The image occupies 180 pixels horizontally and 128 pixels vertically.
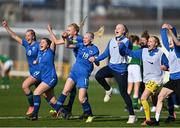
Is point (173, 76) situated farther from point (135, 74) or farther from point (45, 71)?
point (135, 74)

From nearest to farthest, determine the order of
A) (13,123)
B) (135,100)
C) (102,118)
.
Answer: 1. (13,123)
2. (102,118)
3. (135,100)

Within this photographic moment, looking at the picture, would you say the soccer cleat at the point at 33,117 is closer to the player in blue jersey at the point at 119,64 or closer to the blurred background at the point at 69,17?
the player in blue jersey at the point at 119,64

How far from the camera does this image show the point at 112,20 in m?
94.5

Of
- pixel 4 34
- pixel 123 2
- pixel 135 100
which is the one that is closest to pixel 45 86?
pixel 135 100

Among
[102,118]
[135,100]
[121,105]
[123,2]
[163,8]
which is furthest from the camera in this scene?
[163,8]

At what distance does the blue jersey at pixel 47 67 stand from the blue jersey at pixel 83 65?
0.55 meters

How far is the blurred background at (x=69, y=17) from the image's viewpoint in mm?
53031

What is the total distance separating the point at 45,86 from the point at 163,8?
235 feet

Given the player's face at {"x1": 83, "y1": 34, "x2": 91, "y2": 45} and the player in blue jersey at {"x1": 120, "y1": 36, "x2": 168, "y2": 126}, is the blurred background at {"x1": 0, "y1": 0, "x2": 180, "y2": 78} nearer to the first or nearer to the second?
the player's face at {"x1": 83, "y1": 34, "x2": 91, "y2": 45}

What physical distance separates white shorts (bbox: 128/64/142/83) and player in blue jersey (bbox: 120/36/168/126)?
507 centimetres

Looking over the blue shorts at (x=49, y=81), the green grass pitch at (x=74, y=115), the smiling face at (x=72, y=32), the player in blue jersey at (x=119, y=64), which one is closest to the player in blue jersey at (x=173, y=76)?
the green grass pitch at (x=74, y=115)

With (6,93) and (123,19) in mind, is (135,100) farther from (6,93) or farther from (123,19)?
(123,19)

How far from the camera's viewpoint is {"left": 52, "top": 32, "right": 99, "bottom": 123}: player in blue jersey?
65.1 ft

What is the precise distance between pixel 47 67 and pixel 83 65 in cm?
92
